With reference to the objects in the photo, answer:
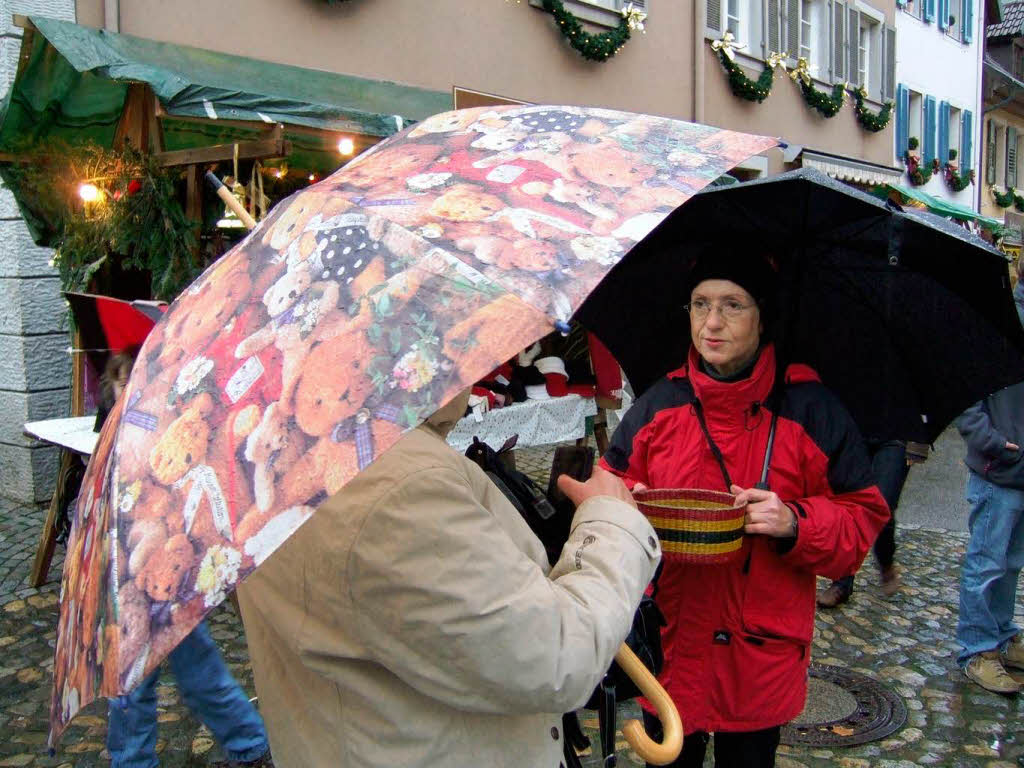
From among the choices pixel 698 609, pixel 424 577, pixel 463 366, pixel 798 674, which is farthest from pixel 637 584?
pixel 798 674

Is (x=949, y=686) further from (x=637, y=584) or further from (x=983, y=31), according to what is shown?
(x=983, y=31)

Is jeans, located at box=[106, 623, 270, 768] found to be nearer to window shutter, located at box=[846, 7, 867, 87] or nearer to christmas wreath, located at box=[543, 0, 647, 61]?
christmas wreath, located at box=[543, 0, 647, 61]

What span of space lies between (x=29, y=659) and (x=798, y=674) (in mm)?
3554

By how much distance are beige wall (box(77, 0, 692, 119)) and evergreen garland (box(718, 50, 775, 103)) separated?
0.78 m

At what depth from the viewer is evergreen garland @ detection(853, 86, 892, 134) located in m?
15.9

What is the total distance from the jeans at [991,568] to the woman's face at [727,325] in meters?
2.31

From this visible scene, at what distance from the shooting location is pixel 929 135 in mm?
18812

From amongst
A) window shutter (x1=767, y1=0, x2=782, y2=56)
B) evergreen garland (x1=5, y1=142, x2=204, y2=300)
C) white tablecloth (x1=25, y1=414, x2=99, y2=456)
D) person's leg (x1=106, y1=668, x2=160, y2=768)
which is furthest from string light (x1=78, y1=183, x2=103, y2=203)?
window shutter (x1=767, y1=0, x2=782, y2=56)

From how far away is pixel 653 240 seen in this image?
2541 millimetres

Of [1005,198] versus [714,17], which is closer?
[714,17]

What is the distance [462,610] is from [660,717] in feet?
1.86

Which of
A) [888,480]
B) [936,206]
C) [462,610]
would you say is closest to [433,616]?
[462,610]

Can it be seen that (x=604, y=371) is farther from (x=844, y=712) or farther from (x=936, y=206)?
(x=936, y=206)

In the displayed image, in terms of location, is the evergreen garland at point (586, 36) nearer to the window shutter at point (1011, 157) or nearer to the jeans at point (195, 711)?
the jeans at point (195, 711)
